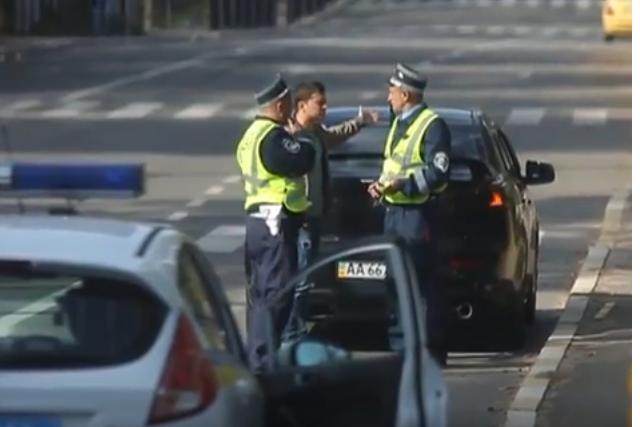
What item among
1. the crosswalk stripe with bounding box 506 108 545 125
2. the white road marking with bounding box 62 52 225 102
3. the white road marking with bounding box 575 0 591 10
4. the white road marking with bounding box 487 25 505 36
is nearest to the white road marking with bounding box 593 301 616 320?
the crosswalk stripe with bounding box 506 108 545 125

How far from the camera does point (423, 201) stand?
38.5ft

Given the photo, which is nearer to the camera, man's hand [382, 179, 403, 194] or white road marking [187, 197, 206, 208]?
man's hand [382, 179, 403, 194]

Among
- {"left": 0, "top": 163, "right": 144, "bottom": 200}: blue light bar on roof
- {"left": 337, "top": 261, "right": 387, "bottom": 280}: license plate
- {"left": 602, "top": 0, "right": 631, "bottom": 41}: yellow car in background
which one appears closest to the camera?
{"left": 0, "top": 163, "right": 144, "bottom": 200}: blue light bar on roof

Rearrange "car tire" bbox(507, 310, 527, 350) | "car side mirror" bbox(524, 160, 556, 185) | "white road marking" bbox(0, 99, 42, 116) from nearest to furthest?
1. "car tire" bbox(507, 310, 527, 350)
2. "car side mirror" bbox(524, 160, 556, 185)
3. "white road marking" bbox(0, 99, 42, 116)

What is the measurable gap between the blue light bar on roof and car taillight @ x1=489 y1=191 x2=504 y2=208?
5.55 meters

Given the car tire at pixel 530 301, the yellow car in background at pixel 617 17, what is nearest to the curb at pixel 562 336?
the car tire at pixel 530 301

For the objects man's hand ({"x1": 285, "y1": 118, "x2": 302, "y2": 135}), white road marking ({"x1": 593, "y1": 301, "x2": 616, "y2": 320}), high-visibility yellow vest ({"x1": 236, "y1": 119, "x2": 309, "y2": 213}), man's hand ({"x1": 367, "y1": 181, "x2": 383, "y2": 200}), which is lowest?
white road marking ({"x1": 593, "y1": 301, "x2": 616, "y2": 320})

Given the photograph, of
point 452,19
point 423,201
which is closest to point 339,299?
point 423,201

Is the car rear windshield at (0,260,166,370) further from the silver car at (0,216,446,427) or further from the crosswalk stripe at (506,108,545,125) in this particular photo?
the crosswalk stripe at (506,108,545,125)

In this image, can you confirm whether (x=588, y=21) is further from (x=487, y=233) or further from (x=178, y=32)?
(x=487, y=233)

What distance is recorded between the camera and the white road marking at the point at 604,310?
14645mm

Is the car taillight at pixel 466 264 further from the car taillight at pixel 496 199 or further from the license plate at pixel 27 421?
the license plate at pixel 27 421

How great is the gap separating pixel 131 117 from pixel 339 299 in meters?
23.0

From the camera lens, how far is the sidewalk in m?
10.8
